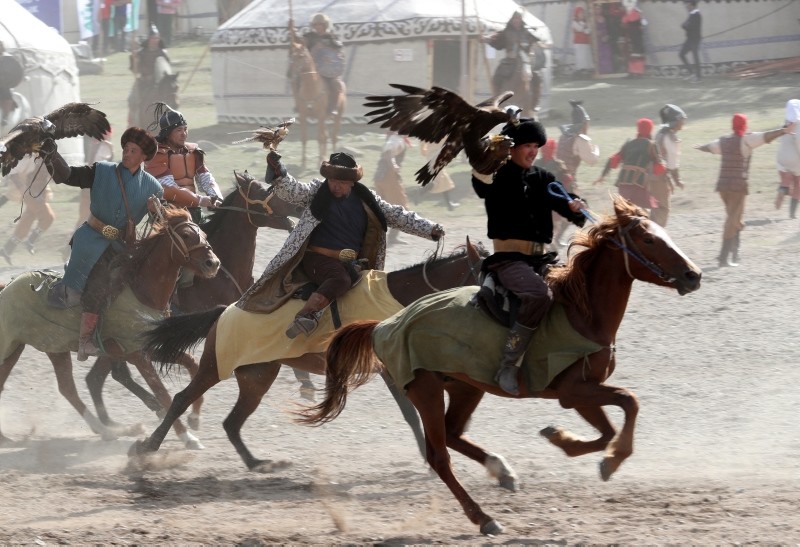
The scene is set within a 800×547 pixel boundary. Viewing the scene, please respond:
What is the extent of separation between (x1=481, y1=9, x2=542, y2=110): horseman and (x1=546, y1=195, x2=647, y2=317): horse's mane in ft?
47.5

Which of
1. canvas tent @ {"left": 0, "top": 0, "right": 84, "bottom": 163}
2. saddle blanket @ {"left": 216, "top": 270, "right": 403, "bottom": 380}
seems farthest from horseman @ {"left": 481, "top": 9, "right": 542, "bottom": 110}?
saddle blanket @ {"left": 216, "top": 270, "right": 403, "bottom": 380}

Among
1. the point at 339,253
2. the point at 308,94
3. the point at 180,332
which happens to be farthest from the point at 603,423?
the point at 308,94

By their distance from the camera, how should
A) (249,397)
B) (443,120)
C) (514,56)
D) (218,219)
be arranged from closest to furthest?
(443,120)
(249,397)
(218,219)
(514,56)

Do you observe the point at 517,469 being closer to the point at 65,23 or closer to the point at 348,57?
the point at 348,57

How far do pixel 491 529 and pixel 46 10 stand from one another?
955 inches

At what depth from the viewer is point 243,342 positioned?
7809mm

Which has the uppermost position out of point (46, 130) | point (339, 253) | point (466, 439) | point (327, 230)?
point (46, 130)

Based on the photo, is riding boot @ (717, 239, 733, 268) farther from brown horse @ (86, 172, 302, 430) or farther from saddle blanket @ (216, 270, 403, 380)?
saddle blanket @ (216, 270, 403, 380)

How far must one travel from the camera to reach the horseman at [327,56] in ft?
67.2

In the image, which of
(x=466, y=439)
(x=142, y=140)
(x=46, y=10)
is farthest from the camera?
(x=46, y=10)

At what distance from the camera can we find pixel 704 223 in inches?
643

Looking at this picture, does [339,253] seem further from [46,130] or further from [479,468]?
[46,130]

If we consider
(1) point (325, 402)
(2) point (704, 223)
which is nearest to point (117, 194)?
(1) point (325, 402)

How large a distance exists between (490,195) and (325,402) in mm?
1515
